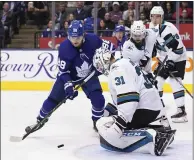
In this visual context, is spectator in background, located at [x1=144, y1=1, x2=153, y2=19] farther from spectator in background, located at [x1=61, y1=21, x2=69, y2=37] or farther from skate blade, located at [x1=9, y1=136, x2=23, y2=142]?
skate blade, located at [x1=9, y1=136, x2=23, y2=142]

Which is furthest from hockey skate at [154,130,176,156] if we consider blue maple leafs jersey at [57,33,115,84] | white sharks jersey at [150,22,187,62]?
white sharks jersey at [150,22,187,62]

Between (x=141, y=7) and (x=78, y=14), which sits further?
(x=78, y=14)

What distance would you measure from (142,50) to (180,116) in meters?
0.86

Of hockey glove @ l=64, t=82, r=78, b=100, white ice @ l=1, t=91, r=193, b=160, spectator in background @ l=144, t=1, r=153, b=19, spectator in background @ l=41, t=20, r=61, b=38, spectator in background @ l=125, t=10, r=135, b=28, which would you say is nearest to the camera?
white ice @ l=1, t=91, r=193, b=160

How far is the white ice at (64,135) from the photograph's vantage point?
3525mm

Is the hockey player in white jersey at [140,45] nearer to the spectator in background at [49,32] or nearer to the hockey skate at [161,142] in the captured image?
the hockey skate at [161,142]

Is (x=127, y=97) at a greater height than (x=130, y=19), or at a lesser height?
lesser

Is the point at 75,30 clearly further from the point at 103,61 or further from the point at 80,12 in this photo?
the point at 80,12

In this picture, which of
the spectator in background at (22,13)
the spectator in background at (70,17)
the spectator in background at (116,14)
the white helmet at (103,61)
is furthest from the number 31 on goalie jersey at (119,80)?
the spectator in background at (22,13)

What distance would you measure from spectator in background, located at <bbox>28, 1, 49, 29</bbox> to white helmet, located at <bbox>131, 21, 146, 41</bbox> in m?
3.59

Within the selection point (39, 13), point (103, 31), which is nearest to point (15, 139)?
point (103, 31)

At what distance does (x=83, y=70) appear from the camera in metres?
4.16

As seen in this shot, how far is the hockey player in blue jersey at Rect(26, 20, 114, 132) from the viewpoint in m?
3.98

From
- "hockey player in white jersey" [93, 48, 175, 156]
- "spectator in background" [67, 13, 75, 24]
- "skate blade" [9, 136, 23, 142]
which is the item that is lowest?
"skate blade" [9, 136, 23, 142]
